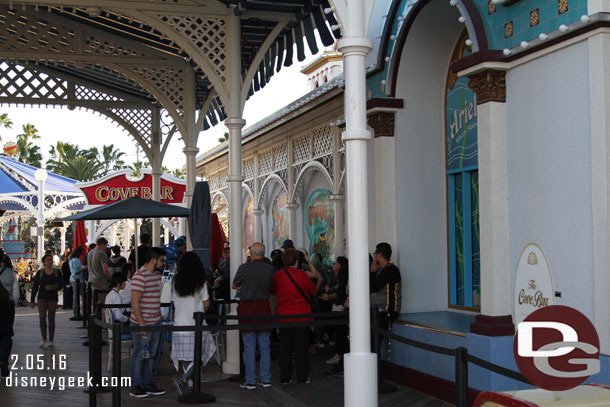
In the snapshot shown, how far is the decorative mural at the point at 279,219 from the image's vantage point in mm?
15610

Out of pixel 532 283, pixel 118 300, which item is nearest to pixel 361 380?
pixel 532 283

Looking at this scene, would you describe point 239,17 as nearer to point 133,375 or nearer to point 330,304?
point 330,304

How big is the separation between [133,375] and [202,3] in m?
4.87

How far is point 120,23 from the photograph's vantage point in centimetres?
1184

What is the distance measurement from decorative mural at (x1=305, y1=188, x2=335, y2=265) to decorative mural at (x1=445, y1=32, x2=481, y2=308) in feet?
13.3

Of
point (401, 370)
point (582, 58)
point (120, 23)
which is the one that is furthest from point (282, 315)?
point (120, 23)

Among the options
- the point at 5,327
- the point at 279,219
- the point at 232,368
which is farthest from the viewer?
the point at 279,219

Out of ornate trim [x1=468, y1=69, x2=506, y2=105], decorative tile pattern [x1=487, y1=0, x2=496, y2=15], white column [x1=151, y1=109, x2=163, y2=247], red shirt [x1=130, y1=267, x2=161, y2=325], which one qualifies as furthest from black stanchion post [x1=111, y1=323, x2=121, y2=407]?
white column [x1=151, y1=109, x2=163, y2=247]

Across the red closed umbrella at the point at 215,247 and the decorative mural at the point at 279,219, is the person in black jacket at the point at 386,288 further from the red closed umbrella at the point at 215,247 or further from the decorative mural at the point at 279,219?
the decorative mural at the point at 279,219

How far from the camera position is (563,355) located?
169 inches

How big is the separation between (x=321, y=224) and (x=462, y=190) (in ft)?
16.2

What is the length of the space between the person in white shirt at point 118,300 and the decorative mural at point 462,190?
13.4ft

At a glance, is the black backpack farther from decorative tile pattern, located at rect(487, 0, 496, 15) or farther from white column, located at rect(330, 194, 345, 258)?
decorative tile pattern, located at rect(487, 0, 496, 15)

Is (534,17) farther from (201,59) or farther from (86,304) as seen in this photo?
(86,304)
